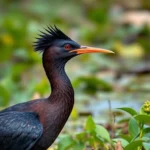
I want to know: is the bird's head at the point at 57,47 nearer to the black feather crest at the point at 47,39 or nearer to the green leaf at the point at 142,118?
the black feather crest at the point at 47,39

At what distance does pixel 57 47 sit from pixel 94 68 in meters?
6.22

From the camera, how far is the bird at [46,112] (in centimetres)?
773

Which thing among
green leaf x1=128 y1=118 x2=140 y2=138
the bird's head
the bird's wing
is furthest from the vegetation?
the bird's head

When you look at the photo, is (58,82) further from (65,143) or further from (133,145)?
(133,145)

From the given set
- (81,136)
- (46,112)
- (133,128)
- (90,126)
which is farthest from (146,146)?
(46,112)

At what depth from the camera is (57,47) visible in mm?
8320

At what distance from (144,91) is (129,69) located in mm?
2183

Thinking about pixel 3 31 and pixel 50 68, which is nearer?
pixel 50 68

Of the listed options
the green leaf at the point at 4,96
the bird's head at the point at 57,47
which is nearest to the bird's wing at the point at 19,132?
the bird's head at the point at 57,47

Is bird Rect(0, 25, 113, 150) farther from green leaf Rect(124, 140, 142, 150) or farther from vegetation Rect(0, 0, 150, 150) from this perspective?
green leaf Rect(124, 140, 142, 150)

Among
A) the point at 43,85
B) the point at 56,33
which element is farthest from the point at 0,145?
the point at 43,85

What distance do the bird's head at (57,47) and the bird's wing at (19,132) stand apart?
867 millimetres

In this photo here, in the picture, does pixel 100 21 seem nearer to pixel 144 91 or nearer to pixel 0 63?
pixel 0 63

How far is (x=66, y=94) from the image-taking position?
26.5 ft
